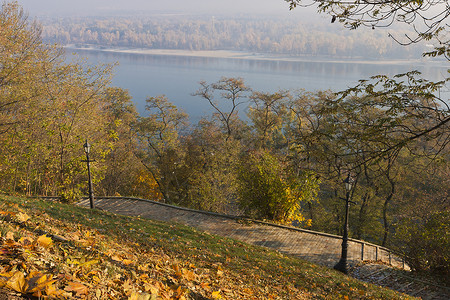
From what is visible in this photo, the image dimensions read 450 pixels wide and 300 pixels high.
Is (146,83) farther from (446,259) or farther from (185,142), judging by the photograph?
(446,259)

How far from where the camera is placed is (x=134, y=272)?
3.43m

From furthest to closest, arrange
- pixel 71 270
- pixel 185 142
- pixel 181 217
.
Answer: pixel 185 142
pixel 181 217
pixel 71 270

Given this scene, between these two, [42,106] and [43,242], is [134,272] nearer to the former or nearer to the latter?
[43,242]

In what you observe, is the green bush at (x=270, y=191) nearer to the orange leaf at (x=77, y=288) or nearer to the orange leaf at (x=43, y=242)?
the orange leaf at (x=43, y=242)

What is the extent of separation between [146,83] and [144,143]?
8583 centimetres

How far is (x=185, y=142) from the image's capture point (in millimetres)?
30844

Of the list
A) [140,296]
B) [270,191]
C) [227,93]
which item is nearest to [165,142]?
[227,93]

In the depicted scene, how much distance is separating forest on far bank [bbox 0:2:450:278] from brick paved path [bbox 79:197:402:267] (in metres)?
1.14

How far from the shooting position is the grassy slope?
2627 mm

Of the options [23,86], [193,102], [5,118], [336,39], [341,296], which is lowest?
[193,102]

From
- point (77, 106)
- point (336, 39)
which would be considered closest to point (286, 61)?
point (336, 39)

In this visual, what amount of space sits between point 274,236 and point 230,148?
12976 mm

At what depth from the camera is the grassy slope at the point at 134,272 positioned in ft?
8.62

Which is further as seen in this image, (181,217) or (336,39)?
(336,39)
